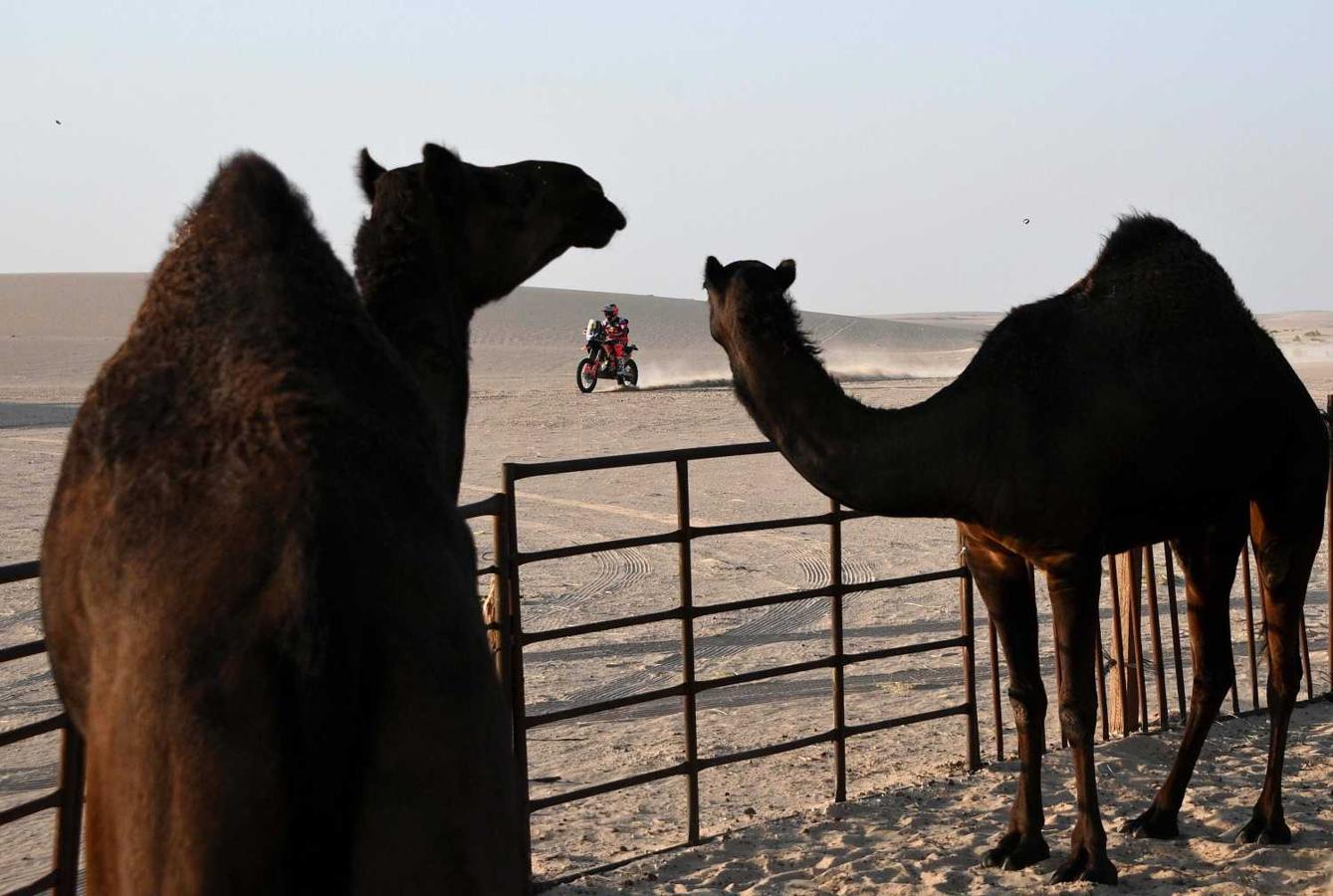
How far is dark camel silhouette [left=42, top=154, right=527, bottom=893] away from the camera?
5.45ft

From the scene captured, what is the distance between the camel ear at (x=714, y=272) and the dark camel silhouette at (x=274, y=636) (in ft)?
11.6

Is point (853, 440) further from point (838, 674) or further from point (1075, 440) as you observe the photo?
point (838, 674)

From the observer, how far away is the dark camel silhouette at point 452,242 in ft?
9.85

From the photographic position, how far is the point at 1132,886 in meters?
5.54

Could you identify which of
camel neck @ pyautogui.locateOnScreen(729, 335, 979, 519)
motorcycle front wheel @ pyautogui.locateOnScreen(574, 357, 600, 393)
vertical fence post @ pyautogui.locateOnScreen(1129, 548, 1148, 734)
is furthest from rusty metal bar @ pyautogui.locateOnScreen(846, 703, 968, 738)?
motorcycle front wheel @ pyautogui.locateOnScreen(574, 357, 600, 393)

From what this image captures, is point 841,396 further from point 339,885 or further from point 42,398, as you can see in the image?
point 42,398

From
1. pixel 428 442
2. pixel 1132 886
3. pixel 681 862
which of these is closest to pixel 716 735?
pixel 681 862

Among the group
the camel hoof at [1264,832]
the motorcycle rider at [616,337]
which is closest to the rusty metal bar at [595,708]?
the camel hoof at [1264,832]

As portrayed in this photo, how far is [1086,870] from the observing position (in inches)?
217

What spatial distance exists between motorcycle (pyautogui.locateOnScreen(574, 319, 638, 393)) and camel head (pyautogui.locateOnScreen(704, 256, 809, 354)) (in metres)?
23.5

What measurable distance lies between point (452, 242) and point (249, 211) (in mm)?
959

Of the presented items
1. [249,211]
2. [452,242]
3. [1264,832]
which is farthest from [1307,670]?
[249,211]

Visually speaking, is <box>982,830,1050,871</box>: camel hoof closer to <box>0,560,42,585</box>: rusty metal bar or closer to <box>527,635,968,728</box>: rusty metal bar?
<box>527,635,968,728</box>: rusty metal bar

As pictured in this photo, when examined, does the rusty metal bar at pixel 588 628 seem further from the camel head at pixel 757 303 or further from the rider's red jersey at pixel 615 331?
the rider's red jersey at pixel 615 331
